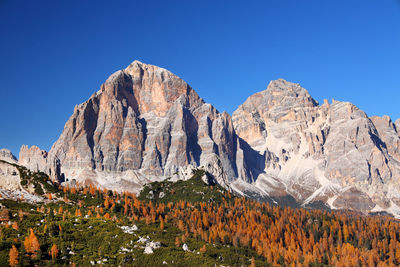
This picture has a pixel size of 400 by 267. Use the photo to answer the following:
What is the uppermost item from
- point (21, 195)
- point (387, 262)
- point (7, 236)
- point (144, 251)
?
point (21, 195)

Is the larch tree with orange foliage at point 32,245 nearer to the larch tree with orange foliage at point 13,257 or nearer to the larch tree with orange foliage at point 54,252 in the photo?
the larch tree with orange foliage at point 54,252

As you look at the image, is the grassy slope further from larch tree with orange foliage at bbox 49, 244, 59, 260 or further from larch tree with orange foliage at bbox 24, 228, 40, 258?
larch tree with orange foliage at bbox 24, 228, 40, 258

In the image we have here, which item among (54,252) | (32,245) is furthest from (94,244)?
(32,245)

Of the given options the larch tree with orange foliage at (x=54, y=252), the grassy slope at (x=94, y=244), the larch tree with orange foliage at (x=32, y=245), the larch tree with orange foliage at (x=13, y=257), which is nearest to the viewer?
the larch tree with orange foliage at (x=13, y=257)

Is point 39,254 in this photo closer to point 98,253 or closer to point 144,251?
point 98,253

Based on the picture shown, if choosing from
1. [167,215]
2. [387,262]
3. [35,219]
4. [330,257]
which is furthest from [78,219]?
[387,262]

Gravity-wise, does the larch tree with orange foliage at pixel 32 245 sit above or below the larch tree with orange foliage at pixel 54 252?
above

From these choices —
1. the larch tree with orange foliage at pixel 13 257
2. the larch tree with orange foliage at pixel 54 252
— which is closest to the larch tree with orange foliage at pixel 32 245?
the larch tree with orange foliage at pixel 54 252

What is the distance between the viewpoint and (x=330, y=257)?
169 metres

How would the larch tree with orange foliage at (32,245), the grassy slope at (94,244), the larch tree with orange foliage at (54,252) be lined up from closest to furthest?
the larch tree with orange foliage at (32,245), the larch tree with orange foliage at (54,252), the grassy slope at (94,244)

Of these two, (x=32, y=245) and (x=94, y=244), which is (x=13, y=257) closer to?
(x=32, y=245)

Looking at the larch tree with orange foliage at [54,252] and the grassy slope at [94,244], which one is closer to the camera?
the larch tree with orange foliage at [54,252]

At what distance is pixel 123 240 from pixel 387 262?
4891 inches

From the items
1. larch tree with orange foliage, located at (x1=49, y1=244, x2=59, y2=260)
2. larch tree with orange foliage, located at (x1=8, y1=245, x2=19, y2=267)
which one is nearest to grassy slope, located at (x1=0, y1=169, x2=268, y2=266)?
larch tree with orange foliage, located at (x1=49, y1=244, x2=59, y2=260)
